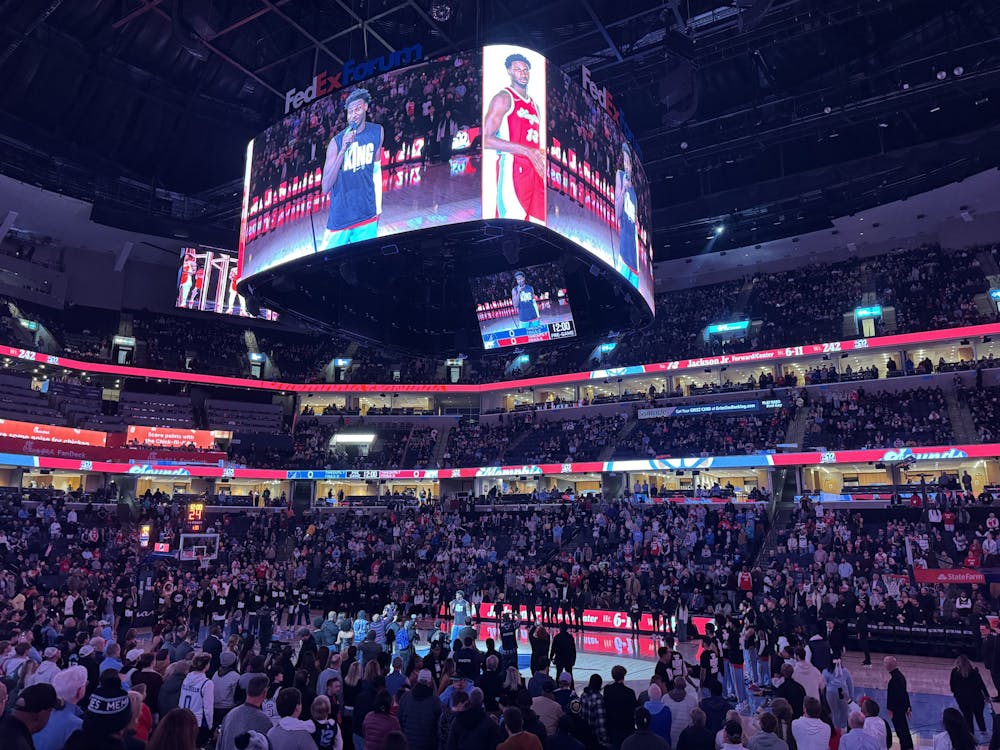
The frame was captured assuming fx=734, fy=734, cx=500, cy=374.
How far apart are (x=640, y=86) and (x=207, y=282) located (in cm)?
2352

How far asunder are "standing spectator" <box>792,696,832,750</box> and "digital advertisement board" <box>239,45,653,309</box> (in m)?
11.4

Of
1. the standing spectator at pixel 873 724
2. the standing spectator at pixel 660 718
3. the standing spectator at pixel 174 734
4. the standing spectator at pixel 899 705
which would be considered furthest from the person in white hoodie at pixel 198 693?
the standing spectator at pixel 899 705

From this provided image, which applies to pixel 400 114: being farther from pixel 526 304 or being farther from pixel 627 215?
pixel 526 304

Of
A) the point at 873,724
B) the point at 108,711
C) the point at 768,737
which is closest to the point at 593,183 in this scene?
the point at 873,724

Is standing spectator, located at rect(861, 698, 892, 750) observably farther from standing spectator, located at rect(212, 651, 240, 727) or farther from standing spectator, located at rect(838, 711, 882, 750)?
standing spectator, located at rect(212, 651, 240, 727)

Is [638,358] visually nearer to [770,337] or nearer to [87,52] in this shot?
[770,337]

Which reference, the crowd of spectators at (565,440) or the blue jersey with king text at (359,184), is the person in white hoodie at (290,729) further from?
the crowd of spectators at (565,440)

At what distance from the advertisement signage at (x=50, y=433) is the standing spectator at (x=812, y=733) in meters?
39.4

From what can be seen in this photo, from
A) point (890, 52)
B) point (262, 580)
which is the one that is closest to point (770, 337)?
point (890, 52)

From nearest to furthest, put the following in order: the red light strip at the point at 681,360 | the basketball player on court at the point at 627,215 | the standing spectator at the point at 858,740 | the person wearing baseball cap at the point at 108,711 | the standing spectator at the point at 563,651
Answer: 1. the person wearing baseball cap at the point at 108,711
2. the standing spectator at the point at 858,740
3. the standing spectator at the point at 563,651
4. the basketball player on court at the point at 627,215
5. the red light strip at the point at 681,360

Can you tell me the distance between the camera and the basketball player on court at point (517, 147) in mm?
16094

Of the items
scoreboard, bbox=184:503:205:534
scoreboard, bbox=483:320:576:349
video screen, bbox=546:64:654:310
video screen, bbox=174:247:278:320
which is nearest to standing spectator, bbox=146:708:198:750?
video screen, bbox=546:64:654:310

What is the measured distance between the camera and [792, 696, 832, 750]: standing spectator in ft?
23.4

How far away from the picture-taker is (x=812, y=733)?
23.4 ft
